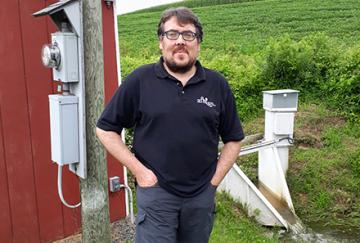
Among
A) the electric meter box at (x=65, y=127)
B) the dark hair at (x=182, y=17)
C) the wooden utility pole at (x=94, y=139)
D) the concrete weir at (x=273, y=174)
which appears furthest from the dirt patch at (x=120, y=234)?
the dark hair at (x=182, y=17)

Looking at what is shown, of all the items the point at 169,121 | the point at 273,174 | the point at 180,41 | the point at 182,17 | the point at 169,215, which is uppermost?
the point at 182,17

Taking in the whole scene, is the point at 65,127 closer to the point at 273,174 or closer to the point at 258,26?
the point at 273,174

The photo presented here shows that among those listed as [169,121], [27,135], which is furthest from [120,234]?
[169,121]

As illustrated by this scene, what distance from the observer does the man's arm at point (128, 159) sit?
2.12 metres

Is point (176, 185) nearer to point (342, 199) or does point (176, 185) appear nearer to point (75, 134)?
point (75, 134)

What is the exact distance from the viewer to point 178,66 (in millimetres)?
2121

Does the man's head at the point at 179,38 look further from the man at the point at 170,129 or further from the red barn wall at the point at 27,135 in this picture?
the red barn wall at the point at 27,135

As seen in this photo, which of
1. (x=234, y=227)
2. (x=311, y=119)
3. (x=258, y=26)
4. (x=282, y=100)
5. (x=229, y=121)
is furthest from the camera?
(x=258, y=26)

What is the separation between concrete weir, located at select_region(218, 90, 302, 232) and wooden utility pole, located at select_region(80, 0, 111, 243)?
2547 mm

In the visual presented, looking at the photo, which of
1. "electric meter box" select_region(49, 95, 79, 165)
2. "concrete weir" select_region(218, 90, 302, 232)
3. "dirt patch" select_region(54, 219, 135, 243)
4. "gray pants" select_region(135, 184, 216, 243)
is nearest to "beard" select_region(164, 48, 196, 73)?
"gray pants" select_region(135, 184, 216, 243)

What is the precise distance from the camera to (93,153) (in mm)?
2705

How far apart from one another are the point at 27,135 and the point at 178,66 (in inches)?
62.9

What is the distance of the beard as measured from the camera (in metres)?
2.12

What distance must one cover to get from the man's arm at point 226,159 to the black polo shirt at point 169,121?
0.43 ft
